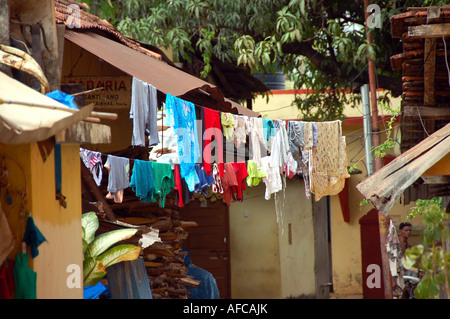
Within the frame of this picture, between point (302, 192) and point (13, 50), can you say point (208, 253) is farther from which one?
point (13, 50)

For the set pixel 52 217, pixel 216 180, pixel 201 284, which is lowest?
pixel 201 284

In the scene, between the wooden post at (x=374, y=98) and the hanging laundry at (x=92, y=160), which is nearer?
the hanging laundry at (x=92, y=160)

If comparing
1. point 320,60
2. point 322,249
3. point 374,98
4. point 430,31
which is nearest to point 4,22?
point 430,31

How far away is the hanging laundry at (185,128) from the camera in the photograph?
24.8ft

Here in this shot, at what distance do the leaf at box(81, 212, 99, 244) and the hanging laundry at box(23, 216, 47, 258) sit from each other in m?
1.49

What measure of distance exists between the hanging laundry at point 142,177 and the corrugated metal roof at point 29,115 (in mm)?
3570

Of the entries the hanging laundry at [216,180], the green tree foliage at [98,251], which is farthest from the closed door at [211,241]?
the green tree foliage at [98,251]

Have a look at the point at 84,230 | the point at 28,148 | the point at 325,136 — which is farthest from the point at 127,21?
the point at 28,148

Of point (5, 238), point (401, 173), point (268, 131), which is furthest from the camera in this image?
point (268, 131)

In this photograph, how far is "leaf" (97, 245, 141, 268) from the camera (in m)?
6.52

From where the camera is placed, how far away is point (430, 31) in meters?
6.86

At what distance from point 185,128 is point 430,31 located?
2.71 metres

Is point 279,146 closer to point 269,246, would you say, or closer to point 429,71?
point 429,71

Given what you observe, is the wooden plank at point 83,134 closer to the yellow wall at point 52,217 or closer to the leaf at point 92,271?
the yellow wall at point 52,217
